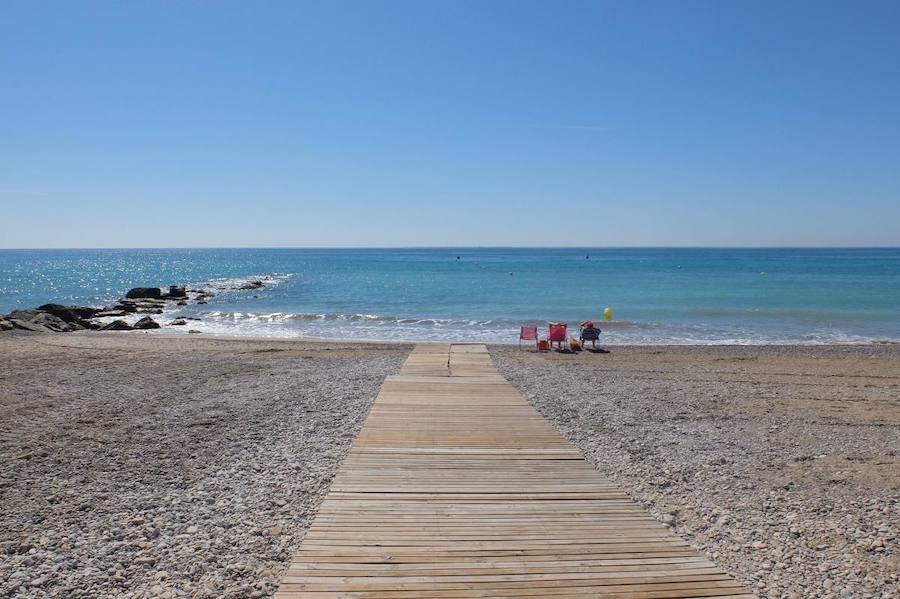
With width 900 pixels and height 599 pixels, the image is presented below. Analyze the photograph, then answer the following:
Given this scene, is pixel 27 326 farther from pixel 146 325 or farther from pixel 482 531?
pixel 482 531

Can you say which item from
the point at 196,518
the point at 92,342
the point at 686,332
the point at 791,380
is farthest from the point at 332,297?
the point at 196,518

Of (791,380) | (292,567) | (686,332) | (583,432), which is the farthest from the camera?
(686,332)

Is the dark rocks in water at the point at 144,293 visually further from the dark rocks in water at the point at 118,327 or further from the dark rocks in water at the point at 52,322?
the dark rocks in water at the point at 52,322

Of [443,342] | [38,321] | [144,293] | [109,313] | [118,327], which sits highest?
[144,293]

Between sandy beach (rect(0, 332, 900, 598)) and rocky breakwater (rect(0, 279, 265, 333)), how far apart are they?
10.6 metres

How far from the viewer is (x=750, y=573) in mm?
4617

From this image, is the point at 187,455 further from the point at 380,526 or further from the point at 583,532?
the point at 583,532

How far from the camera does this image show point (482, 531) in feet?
15.3

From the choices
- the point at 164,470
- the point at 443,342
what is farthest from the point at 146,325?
the point at 164,470

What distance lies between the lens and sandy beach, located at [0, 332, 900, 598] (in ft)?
15.5

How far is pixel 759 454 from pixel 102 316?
3196 cm

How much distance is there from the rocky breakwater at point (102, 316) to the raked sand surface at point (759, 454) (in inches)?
754

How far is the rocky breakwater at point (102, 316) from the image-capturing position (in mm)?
23519

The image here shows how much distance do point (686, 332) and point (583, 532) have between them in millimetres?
21766
